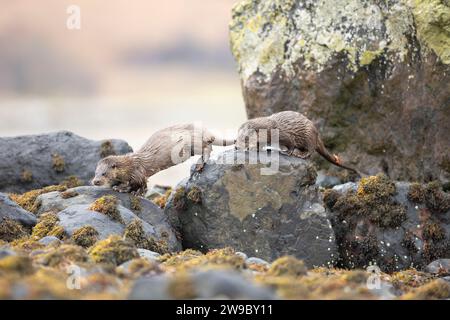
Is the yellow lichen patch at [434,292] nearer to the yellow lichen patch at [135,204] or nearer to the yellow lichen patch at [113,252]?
the yellow lichen patch at [113,252]

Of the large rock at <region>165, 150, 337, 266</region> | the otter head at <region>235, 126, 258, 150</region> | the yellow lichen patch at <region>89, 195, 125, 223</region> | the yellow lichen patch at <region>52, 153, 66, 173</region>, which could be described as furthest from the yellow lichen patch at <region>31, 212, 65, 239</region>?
the yellow lichen patch at <region>52, 153, 66, 173</region>

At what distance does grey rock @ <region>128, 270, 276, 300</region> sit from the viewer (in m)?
6.33

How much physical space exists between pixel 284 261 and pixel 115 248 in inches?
77.9

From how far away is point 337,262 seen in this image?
1232 cm

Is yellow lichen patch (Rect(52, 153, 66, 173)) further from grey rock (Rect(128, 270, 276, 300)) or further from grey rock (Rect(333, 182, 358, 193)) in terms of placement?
grey rock (Rect(128, 270, 276, 300))

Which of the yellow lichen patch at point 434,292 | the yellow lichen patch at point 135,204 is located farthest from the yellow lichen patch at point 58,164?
the yellow lichen patch at point 434,292

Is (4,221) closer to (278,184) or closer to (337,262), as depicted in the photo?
(278,184)

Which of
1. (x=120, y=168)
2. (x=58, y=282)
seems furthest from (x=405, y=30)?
(x=58, y=282)

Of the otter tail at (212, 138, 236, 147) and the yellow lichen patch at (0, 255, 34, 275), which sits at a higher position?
the otter tail at (212, 138, 236, 147)

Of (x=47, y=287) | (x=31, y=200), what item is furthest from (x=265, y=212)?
(x=47, y=287)

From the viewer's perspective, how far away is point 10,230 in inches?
439

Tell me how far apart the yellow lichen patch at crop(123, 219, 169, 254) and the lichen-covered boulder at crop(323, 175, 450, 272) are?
3.00 metres

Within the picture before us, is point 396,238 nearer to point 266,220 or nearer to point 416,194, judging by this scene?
point 416,194

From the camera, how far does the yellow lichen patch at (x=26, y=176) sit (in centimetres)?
1534
